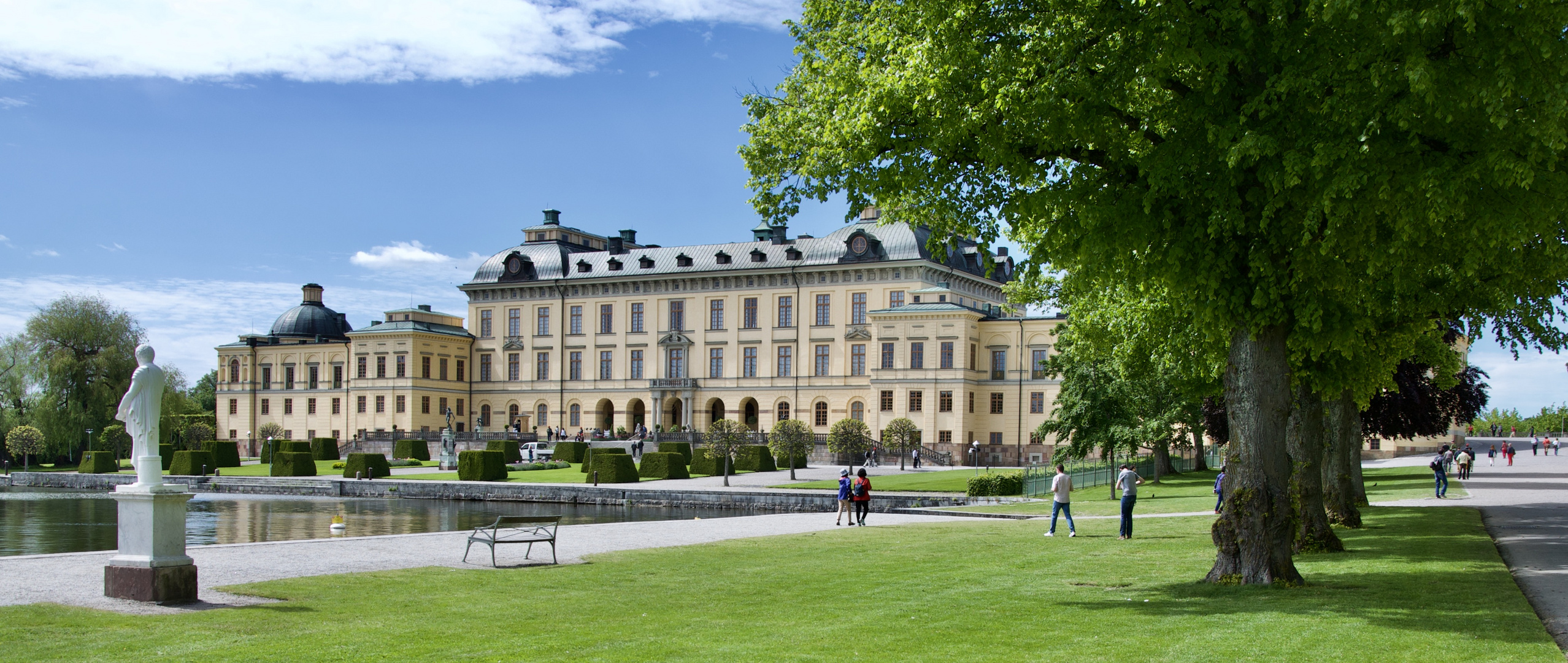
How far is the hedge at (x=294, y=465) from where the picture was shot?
54938mm

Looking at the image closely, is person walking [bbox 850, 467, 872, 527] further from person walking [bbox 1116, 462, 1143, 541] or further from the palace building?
the palace building

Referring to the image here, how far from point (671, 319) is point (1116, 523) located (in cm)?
5399

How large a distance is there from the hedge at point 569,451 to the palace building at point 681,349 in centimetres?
1172

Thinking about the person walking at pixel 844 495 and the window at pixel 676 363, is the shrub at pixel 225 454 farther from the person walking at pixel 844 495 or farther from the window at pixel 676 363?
the person walking at pixel 844 495

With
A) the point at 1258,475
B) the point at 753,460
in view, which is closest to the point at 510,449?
the point at 753,460

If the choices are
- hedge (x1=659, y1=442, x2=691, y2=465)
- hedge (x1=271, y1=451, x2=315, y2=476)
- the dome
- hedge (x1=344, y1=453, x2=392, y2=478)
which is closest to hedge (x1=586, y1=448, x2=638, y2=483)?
hedge (x1=659, y1=442, x2=691, y2=465)

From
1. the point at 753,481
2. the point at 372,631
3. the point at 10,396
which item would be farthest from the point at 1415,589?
the point at 10,396

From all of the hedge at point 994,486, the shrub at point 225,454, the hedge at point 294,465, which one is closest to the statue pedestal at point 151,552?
the hedge at point 994,486

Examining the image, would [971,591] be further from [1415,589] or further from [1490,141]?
[1490,141]

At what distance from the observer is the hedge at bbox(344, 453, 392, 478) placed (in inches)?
2041

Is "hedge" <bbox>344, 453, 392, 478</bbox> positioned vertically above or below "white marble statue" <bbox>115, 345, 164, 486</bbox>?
below

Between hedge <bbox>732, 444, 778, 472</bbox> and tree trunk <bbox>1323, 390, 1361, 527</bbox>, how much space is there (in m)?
33.3

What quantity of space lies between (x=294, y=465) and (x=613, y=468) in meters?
18.0

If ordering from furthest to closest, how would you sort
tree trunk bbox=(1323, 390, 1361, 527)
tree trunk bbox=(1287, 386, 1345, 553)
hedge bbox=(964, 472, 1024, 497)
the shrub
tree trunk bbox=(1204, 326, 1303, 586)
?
1. the shrub
2. hedge bbox=(964, 472, 1024, 497)
3. tree trunk bbox=(1323, 390, 1361, 527)
4. tree trunk bbox=(1287, 386, 1345, 553)
5. tree trunk bbox=(1204, 326, 1303, 586)
